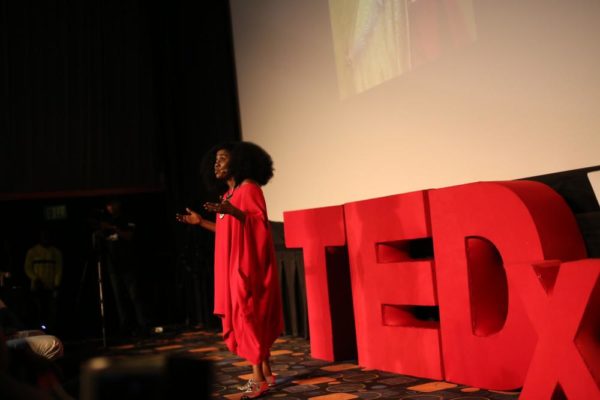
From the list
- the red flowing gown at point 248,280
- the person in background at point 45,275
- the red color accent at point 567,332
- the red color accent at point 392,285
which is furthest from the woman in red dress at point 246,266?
the person in background at point 45,275

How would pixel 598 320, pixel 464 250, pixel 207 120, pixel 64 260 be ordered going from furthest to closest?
1. pixel 64 260
2. pixel 207 120
3. pixel 464 250
4. pixel 598 320

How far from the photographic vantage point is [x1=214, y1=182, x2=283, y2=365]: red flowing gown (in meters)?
3.65

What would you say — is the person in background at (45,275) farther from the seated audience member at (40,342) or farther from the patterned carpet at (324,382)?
the seated audience member at (40,342)

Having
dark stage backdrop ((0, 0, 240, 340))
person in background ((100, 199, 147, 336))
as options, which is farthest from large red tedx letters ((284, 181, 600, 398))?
dark stage backdrop ((0, 0, 240, 340))

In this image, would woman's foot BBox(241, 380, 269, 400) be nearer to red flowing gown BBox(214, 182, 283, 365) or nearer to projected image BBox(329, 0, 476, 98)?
red flowing gown BBox(214, 182, 283, 365)

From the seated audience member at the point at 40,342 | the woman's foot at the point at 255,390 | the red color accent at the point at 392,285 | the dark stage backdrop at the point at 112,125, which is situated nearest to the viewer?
the seated audience member at the point at 40,342

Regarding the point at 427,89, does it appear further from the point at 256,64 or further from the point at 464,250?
the point at 256,64

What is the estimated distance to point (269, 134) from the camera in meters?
6.38

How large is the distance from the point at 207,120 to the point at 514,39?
4.33 metres

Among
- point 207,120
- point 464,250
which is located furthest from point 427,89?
point 207,120

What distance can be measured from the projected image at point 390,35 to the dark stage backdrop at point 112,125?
2.54 meters

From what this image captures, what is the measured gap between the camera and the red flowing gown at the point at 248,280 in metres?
3.65

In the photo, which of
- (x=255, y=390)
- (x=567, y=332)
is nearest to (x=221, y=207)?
(x=255, y=390)

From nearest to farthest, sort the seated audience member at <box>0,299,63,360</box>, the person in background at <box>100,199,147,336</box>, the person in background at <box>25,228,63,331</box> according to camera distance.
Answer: the seated audience member at <box>0,299,63,360</box>
the person in background at <box>100,199,147,336</box>
the person in background at <box>25,228,63,331</box>
